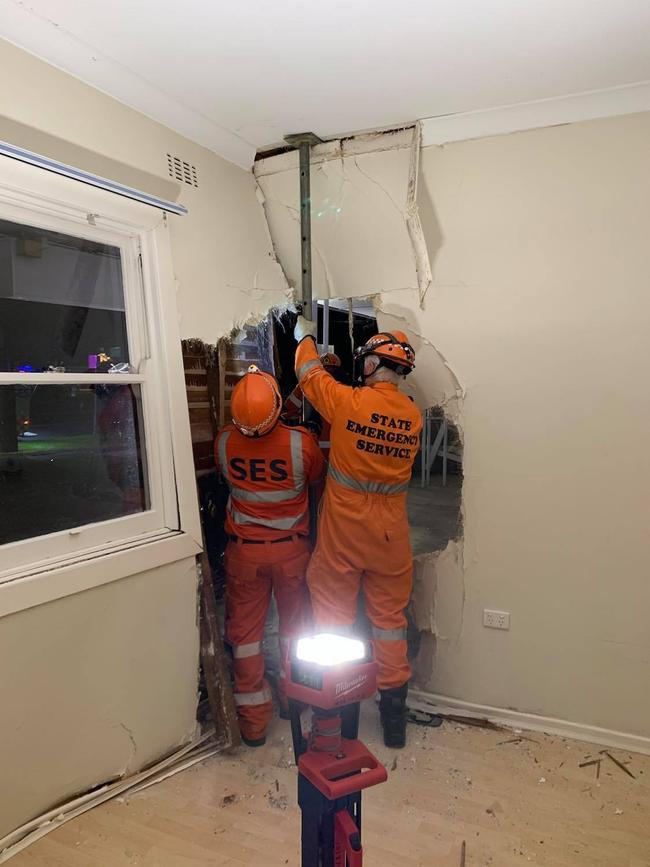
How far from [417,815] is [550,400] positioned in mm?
1566

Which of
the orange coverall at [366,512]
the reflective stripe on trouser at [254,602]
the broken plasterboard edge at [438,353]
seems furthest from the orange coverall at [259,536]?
the broken plasterboard edge at [438,353]

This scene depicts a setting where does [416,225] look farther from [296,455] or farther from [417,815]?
[417,815]

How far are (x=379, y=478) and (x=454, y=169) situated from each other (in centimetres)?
129

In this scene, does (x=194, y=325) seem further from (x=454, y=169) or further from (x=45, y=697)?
(x=45, y=697)

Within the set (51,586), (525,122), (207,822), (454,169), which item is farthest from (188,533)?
(525,122)

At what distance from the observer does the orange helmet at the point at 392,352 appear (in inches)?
90.0

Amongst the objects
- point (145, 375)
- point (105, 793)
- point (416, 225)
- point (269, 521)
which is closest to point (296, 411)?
point (269, 521)

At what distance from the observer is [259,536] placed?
7.87 ft

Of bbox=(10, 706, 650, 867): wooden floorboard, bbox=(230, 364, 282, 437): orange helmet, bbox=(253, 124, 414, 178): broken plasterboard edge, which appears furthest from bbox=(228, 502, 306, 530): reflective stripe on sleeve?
bbox=(253, 124, 414, 178): broken plasterboard edge

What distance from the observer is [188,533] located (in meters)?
2.29

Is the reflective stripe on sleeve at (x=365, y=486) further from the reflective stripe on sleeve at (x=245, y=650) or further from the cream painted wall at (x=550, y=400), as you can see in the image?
the reflective stripe on sleeve at (x=245, y=650)

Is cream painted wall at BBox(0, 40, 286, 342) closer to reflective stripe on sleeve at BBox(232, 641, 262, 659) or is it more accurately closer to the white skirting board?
reflective stripe on sleeve at BBox(232, 641, 262, 659)

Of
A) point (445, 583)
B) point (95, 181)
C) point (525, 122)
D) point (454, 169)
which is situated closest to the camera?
point (95, 181)

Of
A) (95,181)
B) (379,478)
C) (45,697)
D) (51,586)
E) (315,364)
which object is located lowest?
(45,697)
